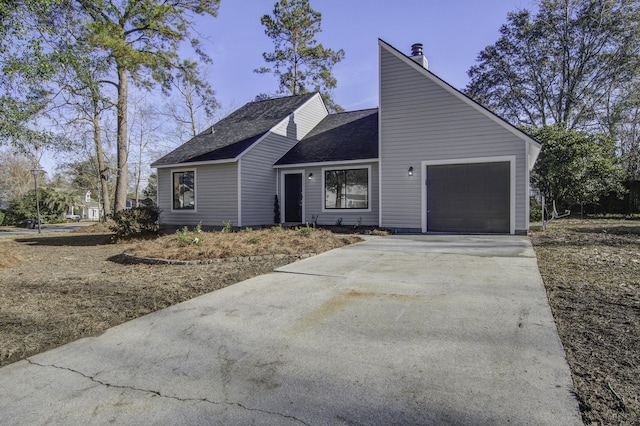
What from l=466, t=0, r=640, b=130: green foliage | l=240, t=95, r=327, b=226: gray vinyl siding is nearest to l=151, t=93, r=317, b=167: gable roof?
l=240, t=95, r=327, b=226: gray vinyl siding

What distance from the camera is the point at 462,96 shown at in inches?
416

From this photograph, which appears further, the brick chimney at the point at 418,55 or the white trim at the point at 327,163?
the brick chimney at the point at 418,55

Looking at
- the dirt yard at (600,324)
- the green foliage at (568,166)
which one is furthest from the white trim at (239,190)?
the green foliage at (568,166)

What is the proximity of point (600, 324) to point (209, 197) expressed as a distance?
12.5m

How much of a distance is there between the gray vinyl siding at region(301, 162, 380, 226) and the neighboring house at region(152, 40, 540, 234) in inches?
1.4

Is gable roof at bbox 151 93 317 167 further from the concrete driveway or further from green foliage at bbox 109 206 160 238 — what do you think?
the concrete driveway

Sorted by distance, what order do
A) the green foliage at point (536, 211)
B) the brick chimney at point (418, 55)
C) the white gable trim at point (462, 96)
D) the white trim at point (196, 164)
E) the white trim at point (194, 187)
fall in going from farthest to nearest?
the green foliage at point (536, 211) → the white trim at point (194, 187) → the white trim at point (196, 164) → the brick chimney at point (418, 55) → the white gable trim at point (462, 96)

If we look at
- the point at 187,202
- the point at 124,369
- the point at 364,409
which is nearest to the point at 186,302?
the point at 124,369

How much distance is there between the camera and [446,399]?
2.17 m

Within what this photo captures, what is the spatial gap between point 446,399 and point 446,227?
9.45m

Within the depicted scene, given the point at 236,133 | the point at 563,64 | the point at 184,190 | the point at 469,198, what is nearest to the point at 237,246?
the point at 469,198

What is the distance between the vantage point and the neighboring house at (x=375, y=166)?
1046 centimetres

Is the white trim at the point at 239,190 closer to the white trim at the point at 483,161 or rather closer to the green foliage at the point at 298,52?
the white trim at the point at 483,161

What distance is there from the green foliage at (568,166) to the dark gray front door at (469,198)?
4.27 metres
